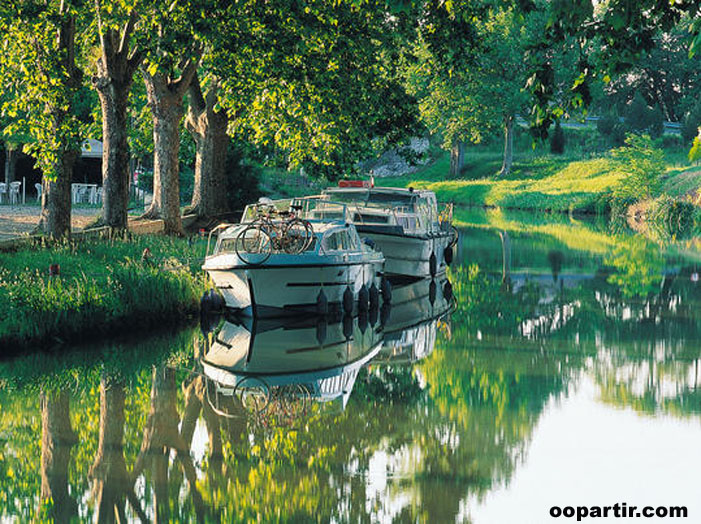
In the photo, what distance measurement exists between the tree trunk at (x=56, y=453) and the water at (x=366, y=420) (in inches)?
1.3

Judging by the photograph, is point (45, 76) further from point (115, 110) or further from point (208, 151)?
point (208, 151)

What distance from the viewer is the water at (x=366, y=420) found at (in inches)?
399

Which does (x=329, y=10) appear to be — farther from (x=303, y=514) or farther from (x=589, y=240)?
(x=589, y=240)

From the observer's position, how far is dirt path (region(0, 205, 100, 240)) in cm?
3202

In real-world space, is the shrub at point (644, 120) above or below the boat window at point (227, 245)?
above

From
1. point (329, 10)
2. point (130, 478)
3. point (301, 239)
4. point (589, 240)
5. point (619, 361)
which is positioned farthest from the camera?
point (589, 240)

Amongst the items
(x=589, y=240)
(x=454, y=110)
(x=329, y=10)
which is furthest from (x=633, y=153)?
(x=329, y=10)

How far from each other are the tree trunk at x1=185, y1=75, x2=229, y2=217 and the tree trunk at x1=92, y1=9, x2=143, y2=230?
10729 millimetres

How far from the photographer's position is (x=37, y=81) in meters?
23.2

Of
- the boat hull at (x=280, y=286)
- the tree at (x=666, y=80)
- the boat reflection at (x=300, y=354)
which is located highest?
the tree at (x=666, y=80)

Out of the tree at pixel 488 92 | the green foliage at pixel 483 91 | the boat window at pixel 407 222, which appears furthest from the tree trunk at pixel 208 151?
the tree at pixel 488 92

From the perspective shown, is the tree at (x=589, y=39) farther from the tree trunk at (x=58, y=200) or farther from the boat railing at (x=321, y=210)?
the tree trunk at (x=58, y=200)

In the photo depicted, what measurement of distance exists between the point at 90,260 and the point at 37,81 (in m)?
4.15

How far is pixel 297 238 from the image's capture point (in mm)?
21656
